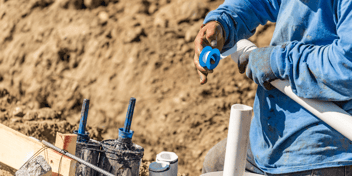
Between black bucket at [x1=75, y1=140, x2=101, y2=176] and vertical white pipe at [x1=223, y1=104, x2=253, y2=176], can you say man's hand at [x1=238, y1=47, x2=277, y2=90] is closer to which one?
vertical white pipe at [x1=223, y1=104, x2=253, y2=176]

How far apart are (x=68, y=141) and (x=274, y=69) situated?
0.88 m

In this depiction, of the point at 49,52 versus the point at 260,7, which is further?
the point at 49,52

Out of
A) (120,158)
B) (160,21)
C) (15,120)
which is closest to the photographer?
(120,158)

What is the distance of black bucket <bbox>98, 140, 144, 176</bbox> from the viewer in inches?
54.4

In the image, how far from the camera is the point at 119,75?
3.44 m

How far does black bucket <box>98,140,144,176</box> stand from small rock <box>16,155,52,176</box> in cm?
23

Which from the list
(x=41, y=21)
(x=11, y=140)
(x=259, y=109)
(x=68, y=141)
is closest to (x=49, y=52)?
(x=41, y=21)

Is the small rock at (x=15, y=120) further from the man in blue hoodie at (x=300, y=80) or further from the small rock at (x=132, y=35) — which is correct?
the man in blue hoodie at (x=300, y=80)

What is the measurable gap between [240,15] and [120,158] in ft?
2.92

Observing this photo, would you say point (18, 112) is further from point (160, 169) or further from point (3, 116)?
point (160, 169)

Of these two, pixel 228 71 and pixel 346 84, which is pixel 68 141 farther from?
pixel 228 71

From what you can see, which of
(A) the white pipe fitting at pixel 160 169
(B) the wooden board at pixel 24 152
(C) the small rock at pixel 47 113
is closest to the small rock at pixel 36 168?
(B) the wooden board at pixel 24 152

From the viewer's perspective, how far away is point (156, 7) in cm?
367

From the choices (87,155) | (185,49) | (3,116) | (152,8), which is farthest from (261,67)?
(3,116)
